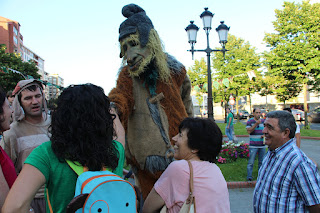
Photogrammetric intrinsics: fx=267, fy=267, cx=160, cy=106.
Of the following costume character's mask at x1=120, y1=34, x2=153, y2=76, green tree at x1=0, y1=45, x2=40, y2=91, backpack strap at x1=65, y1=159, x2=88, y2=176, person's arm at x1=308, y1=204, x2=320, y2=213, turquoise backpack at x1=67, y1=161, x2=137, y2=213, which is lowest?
person's arm at x1=308, y1=204, x2=320, y2=213

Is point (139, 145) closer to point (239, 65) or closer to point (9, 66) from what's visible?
point (9, 66)

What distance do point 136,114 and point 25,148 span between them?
105 cm

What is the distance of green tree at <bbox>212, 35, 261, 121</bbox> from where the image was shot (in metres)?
27.4

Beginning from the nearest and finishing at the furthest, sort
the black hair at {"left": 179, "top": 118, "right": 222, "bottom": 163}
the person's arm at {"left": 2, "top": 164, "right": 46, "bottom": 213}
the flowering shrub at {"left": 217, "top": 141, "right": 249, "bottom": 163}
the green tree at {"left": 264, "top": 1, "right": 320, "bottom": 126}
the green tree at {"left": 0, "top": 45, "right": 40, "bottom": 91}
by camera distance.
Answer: the person's arm at {"left": 2, "top": 164, "right": 46, "bottom": 213}, the black hair at {"left": 179, "top": 118, "right": 222, "bottom": 163}, the flowering shrub at {"left": 217, "top": 141, "right": 249, "bottom": 163}, the green tree at {"left": 264, "top": 1, "right": 320, "bottom": 126}, the green tree at {"left": 0, "top": 45, "right": 40, "bottom": 91}

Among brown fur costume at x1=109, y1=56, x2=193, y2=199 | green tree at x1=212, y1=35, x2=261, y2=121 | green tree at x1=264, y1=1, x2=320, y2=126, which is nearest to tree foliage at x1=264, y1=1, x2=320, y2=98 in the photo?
green tree at x1=264, y1=1, x2=320, y2=126

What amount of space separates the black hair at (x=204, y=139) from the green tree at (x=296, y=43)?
662 inches

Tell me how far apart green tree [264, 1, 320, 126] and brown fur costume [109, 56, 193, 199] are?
53.0ft

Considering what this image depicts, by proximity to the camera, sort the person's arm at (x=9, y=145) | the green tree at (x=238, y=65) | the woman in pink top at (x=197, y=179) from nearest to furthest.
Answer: the woman in pink top at (x=197, y=179) → the person's arm at (x=9, y=145) → the green tree at (x=238, y=65)

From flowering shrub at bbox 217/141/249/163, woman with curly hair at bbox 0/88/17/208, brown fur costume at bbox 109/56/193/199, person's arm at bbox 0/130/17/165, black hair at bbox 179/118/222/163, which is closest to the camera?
woman with curly hair at bbox 0/88/17/208

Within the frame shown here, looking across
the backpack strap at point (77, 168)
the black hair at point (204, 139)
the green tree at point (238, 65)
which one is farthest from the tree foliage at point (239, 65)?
the backpack strap at point (77, 168)

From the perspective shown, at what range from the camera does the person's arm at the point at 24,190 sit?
1.14 m

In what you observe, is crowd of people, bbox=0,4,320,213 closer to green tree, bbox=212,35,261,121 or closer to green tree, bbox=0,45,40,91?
green tree, bbox=0,45,40,91

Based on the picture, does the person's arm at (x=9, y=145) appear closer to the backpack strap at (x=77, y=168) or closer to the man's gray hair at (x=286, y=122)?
the backpack strap at (x=77, y=168)

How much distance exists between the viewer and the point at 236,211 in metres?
4.73
